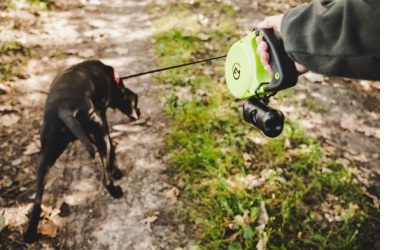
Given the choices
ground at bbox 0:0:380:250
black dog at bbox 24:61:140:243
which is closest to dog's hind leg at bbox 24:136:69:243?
black dog at bbox 24:61:140:243

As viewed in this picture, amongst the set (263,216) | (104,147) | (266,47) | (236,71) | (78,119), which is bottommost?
(263,216)

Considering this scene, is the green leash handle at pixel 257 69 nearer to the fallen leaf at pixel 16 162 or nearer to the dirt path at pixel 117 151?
the dirt path at pixel 117 151

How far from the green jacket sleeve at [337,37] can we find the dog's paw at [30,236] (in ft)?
8.19

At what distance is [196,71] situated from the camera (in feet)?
14.7

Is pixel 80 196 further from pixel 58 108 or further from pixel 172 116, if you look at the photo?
pixel 172 116

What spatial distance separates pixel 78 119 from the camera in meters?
2.81

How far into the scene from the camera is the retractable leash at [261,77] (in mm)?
1615

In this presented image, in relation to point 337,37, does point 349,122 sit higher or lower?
lower

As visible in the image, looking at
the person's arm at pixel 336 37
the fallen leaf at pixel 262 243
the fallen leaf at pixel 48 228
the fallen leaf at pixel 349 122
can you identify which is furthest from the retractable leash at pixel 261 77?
the fallen leaf at pixel 349 122

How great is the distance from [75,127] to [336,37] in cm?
209

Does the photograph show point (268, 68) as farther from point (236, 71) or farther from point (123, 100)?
point (123, 100)

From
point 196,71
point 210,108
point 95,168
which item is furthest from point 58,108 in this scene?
point 196,71

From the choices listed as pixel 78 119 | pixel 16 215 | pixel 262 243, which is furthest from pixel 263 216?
pixel 16 215

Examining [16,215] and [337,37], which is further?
[16,215]
